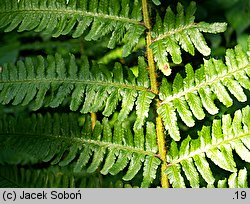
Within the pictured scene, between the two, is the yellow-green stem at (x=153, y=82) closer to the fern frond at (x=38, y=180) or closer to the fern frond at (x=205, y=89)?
the fern frond at (x=205, y=89)

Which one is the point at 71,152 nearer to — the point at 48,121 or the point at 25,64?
the point at 48,121

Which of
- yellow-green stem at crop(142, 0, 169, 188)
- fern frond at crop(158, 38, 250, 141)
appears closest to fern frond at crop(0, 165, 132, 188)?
yellow-green stem at crop(142, 0, 169, 188)

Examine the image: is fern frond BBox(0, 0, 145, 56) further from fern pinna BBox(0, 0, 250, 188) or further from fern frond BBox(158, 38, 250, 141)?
fern frond BBox(158, 38, 250, 141)

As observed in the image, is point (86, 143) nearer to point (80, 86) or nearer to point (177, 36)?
point (80, 86)

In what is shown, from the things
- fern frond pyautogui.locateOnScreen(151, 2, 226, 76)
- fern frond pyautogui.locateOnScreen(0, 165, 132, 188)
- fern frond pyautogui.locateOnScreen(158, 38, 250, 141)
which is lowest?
fern frond pyautogui.locateOnScreen(0, 165, 132, 188)

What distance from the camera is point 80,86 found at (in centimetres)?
153

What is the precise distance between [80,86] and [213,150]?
410 mm

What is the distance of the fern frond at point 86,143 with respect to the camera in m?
1.49

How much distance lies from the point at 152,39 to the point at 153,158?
13.1 inches

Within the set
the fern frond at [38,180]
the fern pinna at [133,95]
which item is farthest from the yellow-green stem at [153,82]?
the fern frond at [38,180]

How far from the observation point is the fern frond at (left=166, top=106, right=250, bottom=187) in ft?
4.64

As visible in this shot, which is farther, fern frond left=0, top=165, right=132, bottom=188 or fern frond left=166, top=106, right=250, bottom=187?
fern frond left=0, top=165, right=132, bottom=188

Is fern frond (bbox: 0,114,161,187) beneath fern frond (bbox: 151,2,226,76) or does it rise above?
beneath

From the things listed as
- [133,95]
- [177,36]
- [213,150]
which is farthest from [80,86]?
[213,150]
